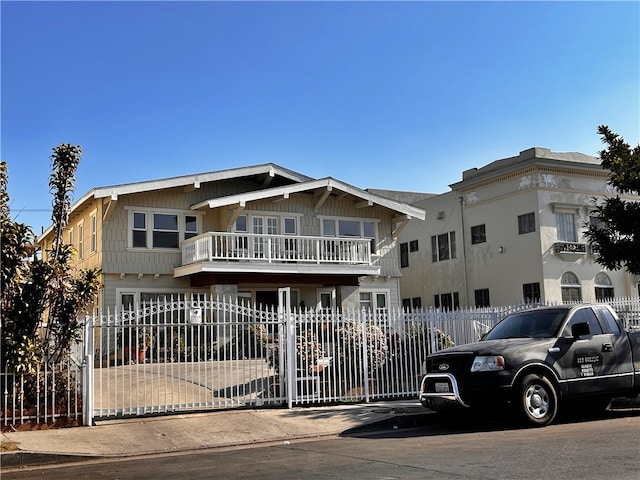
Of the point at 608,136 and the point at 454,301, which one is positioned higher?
the point at 608,136

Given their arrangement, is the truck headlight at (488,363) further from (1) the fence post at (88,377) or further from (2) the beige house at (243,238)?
(2) the beige house at (243,238)

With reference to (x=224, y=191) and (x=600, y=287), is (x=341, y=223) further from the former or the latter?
(x=600, y=287)

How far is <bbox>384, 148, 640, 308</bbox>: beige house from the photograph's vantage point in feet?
93.8

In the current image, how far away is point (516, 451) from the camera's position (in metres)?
8.33

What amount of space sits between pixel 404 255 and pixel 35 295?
2645 centimetres

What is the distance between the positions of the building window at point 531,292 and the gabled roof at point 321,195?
5.24 metres

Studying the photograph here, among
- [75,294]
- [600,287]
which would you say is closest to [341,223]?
[600,287]

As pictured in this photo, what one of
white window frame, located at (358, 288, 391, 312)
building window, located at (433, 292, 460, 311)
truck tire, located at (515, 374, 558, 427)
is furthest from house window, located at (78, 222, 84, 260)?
truck tire, located at (515, 374, 558, 427)

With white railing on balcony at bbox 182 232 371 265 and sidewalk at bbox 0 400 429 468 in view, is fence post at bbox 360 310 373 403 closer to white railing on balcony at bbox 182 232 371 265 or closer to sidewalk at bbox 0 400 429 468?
sidewalk at bbox 0 400 429 468

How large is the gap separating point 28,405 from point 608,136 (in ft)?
48.7

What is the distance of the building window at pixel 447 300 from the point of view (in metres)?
32.9

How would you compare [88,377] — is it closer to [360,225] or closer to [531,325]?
[531,325]

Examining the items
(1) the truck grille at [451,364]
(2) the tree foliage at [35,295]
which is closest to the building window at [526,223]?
(1) the truck grille at [451,364]

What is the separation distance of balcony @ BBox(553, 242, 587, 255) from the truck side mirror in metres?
18.1
